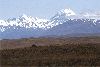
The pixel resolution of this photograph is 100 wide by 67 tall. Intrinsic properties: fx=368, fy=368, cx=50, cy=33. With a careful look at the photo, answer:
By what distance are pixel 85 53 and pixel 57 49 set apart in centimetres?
894

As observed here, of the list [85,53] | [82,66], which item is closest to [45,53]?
[85,53]

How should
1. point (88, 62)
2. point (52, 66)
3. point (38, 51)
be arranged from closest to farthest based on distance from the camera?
1. point (52, 66)
2. point (88, 62)
3. point (38, 51)

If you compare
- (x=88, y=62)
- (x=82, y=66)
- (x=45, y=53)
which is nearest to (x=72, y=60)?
(x=88, y=62)

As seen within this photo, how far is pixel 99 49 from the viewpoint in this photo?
6919 cm

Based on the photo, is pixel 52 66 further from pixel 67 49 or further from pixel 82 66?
pixel 67 49

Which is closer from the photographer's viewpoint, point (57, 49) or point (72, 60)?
point (72, 60)

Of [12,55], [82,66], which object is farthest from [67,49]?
[82,66]

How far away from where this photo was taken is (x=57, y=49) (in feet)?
241

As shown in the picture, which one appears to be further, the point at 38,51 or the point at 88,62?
the point at 38,51

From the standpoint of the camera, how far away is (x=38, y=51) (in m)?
71.7

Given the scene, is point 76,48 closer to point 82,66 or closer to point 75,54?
point 75,54

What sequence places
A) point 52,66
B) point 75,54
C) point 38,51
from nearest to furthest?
point 52,66 → point 75,54 → point 38,51

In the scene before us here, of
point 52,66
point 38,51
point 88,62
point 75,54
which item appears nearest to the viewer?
point 52,66

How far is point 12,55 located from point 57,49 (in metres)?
10.5
